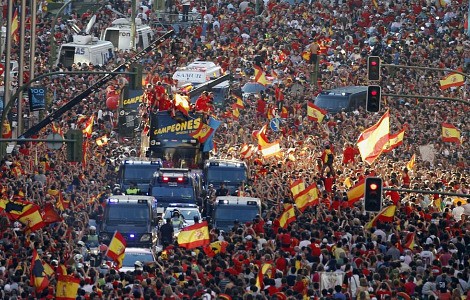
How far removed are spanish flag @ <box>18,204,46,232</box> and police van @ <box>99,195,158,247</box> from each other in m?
4.46

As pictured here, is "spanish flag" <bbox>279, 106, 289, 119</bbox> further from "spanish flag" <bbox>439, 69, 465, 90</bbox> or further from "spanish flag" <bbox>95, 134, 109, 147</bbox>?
"spanish flag" <bbox>95, 134, 109, 147</bbox>

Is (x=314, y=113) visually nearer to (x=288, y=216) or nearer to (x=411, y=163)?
(x=411, y=163)

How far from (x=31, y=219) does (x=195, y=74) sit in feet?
87.7

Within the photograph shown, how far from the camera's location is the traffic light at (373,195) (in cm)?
3850

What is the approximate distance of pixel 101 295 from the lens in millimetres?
32750

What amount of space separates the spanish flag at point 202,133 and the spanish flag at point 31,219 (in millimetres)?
13998

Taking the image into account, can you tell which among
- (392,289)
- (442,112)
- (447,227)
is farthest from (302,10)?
(392,289)

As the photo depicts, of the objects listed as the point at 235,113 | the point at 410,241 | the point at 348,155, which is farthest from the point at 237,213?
the point at 235,113

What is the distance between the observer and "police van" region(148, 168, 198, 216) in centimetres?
4731

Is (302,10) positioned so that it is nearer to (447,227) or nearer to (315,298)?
(447,227)

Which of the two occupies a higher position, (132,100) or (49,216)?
(49,216)

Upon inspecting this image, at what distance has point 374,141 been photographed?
45.3 meters

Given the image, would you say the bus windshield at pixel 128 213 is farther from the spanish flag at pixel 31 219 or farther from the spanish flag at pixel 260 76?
the spanish flag at pixel 260 76

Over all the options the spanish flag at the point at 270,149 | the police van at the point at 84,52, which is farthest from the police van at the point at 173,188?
the police van at the point at 84,52
